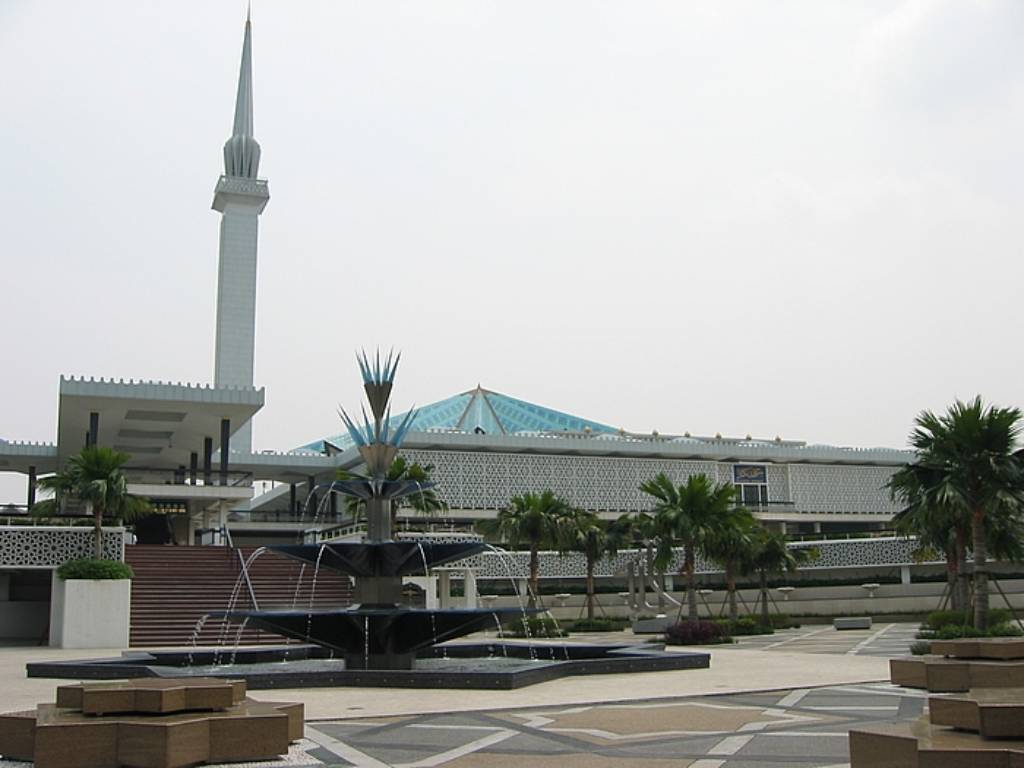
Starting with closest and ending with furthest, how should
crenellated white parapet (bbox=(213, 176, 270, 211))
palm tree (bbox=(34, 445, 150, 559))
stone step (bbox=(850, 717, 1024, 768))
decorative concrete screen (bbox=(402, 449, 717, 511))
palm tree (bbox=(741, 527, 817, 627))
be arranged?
stone step (bbox=(850, 717, 1024, 768)), palm tree (bbox=(34, 445, 150, 559)), palm tree (bbox=(741, 527, 817, 627)), decorative concrete screen (bbox=(402, 449, 717, 511)), crenellated white parapet (bbox=(213, 176, 270, 211))

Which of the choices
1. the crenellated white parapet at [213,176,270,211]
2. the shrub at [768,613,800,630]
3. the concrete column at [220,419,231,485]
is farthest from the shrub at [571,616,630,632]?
the crenellated white parapet at [213,176,270,211]

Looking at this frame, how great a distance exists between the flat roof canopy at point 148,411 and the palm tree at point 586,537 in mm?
12833

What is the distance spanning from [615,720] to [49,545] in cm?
2364

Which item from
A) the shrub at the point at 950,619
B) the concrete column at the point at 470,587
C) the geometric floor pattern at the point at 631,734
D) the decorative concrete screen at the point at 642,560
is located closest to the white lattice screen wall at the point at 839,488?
the decorative concrete screen at the point at 642,560

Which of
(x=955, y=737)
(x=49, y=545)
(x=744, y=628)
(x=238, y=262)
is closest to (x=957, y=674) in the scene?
(x=955, y=737)

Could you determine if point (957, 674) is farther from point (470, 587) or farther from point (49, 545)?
point (470, 587)

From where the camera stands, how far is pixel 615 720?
12.5 meters

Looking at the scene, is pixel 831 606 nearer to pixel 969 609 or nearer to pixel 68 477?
pixel 969 609

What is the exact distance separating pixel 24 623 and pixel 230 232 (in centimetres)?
3885

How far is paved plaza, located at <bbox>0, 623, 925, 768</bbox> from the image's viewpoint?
32.3 feet

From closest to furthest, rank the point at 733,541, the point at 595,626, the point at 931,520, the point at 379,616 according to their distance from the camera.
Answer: the point at 379,616, the point at 931,520, the point at 733,541, the point at 595,626

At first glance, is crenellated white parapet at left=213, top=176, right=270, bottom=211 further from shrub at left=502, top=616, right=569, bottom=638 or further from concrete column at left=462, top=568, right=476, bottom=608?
shrub at left=502, top=616, right=569, bottom=638

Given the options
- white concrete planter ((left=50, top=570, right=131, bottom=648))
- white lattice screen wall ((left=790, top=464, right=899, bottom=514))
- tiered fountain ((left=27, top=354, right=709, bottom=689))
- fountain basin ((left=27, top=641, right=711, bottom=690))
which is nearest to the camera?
fountain basin ((left=27, top=641, right=711, bottom=690))

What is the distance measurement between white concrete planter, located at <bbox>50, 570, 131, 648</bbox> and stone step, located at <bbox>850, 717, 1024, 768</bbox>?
26.5 m
